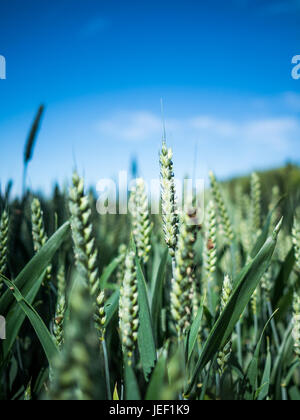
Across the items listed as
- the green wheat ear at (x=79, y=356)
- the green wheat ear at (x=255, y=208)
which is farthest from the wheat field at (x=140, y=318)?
the green wheat ear at (x=255, y=208)

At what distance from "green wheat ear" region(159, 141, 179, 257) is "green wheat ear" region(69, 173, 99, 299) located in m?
0.22

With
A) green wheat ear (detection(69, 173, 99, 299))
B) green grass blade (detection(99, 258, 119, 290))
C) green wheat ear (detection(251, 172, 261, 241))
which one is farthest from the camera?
green wheat ear (detection(251, 172, 261, 241))

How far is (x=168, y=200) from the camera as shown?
0.68 meters

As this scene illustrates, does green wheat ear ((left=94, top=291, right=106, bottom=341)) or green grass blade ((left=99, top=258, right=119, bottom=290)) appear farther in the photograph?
green grass blade ((left=99, top=258, right=119, bottom=290))

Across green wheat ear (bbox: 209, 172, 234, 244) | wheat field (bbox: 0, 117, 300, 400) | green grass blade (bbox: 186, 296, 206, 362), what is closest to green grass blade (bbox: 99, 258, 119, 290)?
wheat field (bbox: 0, 117, 300, 400)

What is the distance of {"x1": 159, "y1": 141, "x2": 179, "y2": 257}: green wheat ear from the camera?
0.67m

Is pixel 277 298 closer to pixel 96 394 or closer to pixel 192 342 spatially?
pixel 192 342

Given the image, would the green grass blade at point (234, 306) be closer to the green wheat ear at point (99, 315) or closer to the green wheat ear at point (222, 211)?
the green wheat ear at point (99, 315)

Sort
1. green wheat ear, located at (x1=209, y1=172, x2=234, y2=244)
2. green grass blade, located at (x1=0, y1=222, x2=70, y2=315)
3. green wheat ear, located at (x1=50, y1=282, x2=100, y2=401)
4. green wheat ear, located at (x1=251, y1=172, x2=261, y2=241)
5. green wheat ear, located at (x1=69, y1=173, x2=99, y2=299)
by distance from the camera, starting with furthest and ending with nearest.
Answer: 1. green wheat ear, located at (x1=251, y1=172, x2=261, y2=241)
2. green wheat ear, located at (x1=209, y1=172, x2=234, y2=244)
3. green grass blade, located at (x1=0, y1=222, x2=70, y2=315)
4. green wheat ear, located at (x1=69, y1=173, x2=99, y2=299)
5. green wheat ear, located at (x1=50, y1=282, x2=100, y2=401)

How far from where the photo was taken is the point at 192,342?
67cm

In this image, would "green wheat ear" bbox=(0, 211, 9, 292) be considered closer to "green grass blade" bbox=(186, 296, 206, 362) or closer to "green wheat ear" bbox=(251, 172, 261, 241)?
"green grass blade" bbox=(186, 296, 206, 362)

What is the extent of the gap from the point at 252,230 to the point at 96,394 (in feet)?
4.59

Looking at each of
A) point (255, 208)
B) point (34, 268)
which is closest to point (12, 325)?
point (34, 268)

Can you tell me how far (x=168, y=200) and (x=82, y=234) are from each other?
0.24 meters
